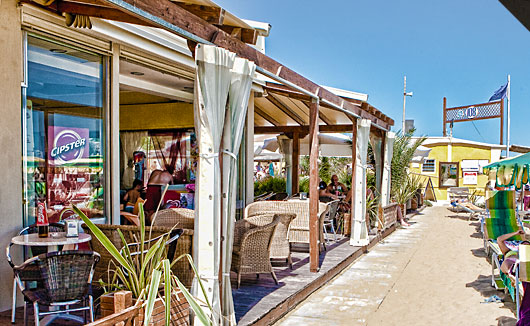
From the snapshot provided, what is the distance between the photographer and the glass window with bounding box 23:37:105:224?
461 centimetres

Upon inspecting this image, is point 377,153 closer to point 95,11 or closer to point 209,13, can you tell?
point 209,13

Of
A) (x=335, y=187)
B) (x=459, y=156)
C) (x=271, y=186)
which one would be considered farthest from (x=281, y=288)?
(x=459, y=156)

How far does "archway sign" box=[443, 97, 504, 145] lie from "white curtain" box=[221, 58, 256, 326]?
21777mm

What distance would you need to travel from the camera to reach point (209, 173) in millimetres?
3707

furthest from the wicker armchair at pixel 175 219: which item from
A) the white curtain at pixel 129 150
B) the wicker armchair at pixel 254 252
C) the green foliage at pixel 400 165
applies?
the green foliage at pixel 400 165

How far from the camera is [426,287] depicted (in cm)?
637

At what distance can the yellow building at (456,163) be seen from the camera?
2372 centimetres

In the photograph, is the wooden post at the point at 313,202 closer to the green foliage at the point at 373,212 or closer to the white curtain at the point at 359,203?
the white curtain at the point at 359,203

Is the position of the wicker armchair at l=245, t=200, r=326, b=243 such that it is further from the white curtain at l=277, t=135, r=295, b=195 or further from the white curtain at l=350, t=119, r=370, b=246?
the white curtain at l=277, t=135, r=295, b=195

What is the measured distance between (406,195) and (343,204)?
4.51m

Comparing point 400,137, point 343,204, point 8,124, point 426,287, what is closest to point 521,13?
point 8,124

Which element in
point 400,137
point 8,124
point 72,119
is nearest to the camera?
point 8,124

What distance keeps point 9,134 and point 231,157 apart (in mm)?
2054

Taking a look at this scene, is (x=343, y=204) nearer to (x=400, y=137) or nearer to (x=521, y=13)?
(x=400, y=137)
